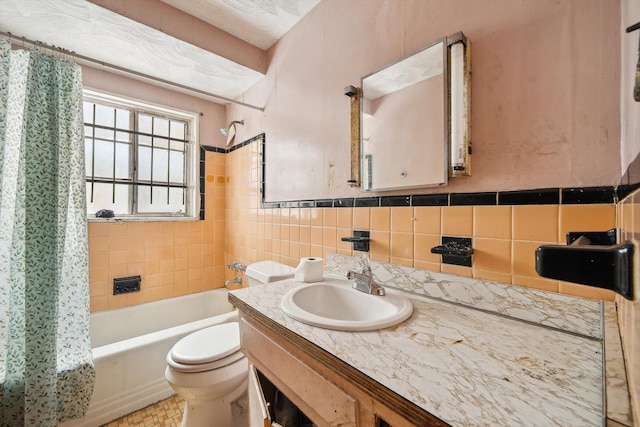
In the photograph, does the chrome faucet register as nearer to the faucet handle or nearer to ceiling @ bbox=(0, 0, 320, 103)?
the faucet handle

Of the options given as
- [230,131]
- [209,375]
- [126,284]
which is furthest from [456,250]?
[126,284]

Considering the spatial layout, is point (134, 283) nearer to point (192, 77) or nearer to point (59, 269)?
point (59, 269)

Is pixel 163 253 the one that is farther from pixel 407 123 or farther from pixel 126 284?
pixel 407 123

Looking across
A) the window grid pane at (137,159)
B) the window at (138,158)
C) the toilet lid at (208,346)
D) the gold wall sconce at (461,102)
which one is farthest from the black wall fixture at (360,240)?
the window grid pane at (137,159)

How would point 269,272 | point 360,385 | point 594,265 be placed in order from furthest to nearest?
point 269,272, point 360,385, point 594,265

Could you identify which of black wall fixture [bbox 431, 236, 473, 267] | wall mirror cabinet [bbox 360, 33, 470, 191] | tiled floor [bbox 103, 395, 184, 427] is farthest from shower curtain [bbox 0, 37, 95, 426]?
black wall fixture [bbox 431, 236, 473, 267]

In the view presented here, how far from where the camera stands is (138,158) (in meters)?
2.23

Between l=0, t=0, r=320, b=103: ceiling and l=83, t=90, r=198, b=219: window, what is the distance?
0.41 metres

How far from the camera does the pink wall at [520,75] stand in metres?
0.69

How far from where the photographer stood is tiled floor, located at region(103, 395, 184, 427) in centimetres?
146

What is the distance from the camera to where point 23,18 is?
1441 mm

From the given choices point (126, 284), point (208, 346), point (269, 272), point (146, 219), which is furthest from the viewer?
point (146, 219)

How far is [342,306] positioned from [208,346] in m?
0.76

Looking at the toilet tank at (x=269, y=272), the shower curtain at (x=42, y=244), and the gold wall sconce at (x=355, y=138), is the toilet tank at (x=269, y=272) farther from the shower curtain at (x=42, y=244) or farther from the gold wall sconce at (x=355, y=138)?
the shower curtain at (x=42, y=244)
